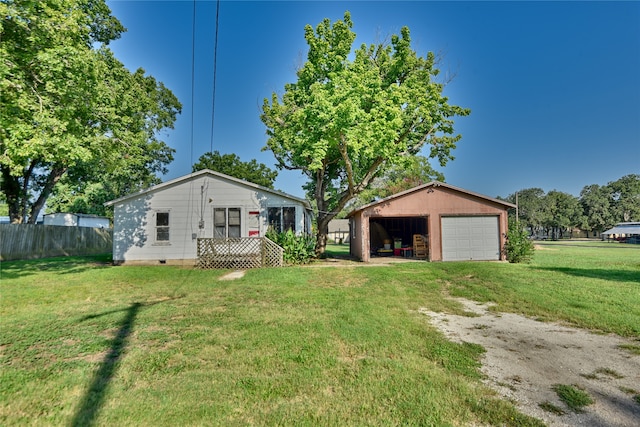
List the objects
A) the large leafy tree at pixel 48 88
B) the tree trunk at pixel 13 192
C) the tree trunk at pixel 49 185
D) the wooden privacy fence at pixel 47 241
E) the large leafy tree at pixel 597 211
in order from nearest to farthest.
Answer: the large leafy tree at pixel 48 88
the wooden privacy fence at pixel 47 241
the tree trunk at pixel 13 192
the tree trunk at pixel 49 185
the large leafy tree at pixel 597 211

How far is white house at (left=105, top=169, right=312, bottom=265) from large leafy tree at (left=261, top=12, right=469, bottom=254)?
10.8 feet

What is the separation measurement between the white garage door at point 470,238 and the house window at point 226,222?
32.2 ft

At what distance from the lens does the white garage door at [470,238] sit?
1550 centimetres

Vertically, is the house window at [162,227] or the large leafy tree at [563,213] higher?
the large leafy tree at [563,213]

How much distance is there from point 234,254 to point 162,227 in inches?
158

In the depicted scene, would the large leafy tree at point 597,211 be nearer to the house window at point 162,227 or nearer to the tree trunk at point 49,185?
the house window at point 162,227

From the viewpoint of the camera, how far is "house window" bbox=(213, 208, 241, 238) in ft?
49.0

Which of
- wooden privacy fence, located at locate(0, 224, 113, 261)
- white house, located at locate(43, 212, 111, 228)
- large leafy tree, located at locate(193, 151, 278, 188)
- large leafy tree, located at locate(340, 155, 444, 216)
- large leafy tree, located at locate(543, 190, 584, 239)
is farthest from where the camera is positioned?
large leafy tree, located at locate(543, 190, 584, 239)

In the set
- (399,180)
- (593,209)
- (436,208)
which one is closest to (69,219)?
(436,208)

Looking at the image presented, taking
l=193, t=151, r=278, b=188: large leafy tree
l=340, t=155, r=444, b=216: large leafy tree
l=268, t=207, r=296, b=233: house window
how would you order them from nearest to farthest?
l=268, t=207, r=296, b=233: house window
l=340, t=155, r=444, b=216: large leafy tree
l=193, t=151, r=278, b=188: large leafy tree

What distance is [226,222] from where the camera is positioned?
1501cm

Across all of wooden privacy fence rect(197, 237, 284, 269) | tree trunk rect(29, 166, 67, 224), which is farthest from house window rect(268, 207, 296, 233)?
tree trunk rect(29, 166, 67, 224)

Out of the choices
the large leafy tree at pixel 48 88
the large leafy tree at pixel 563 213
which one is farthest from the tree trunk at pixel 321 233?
the large leafy tree at pixel 563 213

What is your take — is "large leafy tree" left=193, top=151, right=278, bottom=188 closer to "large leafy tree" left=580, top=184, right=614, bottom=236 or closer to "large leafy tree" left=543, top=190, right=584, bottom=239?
"large leafy tree" left=543, top=190, right=584, bottom=239
